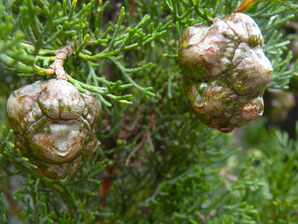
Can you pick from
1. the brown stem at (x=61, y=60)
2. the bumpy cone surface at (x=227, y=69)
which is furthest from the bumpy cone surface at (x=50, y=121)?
the bumpy cone surface at (x=227, y=69)

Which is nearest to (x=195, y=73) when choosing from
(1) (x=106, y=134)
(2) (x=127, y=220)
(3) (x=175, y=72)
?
(3) (x=175, y=72)

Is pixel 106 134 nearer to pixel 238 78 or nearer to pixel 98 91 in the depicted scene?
pixel 98 91

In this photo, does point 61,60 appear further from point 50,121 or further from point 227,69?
point 227,69

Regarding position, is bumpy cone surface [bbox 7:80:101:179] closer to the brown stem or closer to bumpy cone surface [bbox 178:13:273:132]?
the brown stem

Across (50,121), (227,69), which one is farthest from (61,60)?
(227,69)

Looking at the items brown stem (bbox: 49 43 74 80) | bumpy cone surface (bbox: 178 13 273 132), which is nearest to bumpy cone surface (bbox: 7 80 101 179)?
brown stem (bbox: 49 43 74 80)
